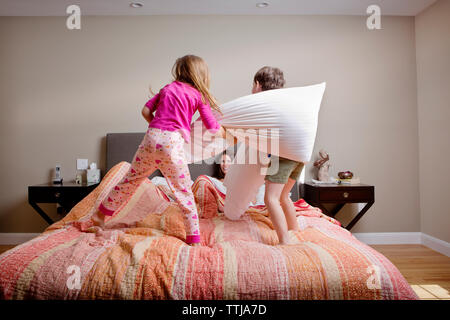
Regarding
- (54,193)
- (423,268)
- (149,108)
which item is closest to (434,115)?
(423,268)

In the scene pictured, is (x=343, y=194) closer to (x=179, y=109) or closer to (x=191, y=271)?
(x=179, y=109)

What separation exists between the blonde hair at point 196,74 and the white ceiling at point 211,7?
142cm

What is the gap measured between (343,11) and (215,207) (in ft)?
7.32

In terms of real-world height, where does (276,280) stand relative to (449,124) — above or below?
below

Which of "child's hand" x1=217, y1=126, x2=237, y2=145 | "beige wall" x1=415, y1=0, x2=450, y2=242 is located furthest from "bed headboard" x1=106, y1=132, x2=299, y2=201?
"beige wall" x1=415, y1=0, x2=450, y2=242

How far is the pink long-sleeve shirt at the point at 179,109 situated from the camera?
1.56 meters

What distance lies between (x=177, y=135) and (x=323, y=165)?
71.7 inches

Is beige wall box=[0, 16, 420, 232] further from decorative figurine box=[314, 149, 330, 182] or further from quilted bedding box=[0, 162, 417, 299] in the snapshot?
quilted bedding box=[0, 162, 417, 299]

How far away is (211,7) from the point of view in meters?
2.86

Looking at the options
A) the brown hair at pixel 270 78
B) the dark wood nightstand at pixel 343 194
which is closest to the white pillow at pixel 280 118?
the brown hair at pixel 270 78

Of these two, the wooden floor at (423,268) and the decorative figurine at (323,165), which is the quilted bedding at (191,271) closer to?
the wooden floor at (423,268)

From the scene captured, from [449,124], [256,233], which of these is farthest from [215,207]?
[449,124]
